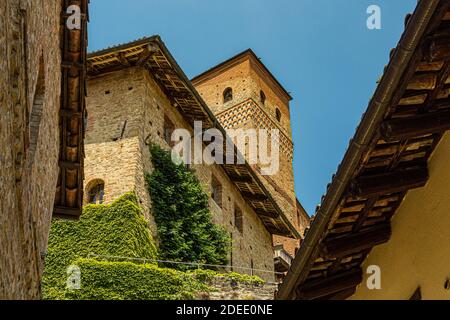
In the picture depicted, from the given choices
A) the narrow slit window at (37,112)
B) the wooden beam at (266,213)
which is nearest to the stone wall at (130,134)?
the wooden beam at (266,213)

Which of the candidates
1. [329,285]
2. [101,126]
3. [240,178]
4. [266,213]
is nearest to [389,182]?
[329,285]

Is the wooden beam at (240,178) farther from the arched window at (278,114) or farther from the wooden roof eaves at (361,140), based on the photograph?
the wooden roof eaves at (361,140)

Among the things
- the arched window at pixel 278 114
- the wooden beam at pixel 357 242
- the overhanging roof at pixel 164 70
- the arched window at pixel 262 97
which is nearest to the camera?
the wooden beam at pixel 357 242

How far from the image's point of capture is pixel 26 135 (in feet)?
22.1

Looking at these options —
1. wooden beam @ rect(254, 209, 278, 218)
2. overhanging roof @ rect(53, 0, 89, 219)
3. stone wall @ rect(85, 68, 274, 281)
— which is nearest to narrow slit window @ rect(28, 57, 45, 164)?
overhanging roof @ rect(53, 0, 89, 219)

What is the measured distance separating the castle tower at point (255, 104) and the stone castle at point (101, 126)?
0.07 meters

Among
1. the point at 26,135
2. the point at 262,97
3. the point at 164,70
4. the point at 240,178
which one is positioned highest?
the point at 262,97

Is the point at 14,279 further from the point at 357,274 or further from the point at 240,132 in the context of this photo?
the point at 240,132

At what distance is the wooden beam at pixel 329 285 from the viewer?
8.53m

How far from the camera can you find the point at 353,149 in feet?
22.7

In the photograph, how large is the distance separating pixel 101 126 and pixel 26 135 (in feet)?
47.9

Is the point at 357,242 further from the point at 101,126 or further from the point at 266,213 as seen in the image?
the point at 266,213
